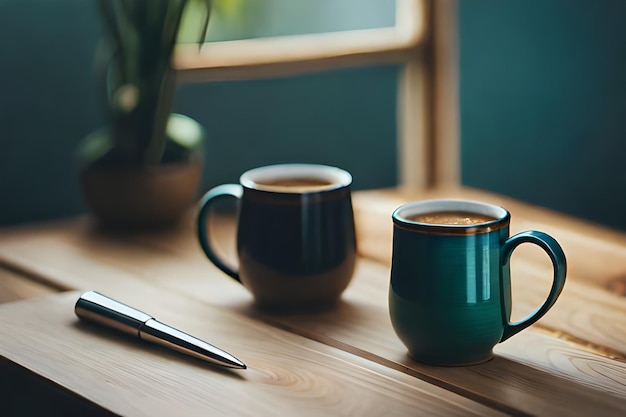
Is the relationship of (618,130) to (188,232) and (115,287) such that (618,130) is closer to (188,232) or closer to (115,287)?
(188,232)

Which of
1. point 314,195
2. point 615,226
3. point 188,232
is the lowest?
point 615,226

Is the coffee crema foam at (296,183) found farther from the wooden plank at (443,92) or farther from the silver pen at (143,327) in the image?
the wooden plank at (443,92)

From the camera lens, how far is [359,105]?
214 cm

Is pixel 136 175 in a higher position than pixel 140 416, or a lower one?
higher

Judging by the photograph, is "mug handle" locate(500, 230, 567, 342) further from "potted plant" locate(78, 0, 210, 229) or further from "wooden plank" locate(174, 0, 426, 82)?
"wooden plank" locate(174, 0, 426, 82)

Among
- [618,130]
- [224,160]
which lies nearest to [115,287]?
[224,160]

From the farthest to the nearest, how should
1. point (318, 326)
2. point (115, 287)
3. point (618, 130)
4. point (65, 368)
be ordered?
point (618, 130) → point (115, 287) → point (318, 326) → point (65, 368)

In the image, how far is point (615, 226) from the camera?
1918 millimetres

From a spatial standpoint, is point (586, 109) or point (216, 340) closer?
point (216, 340)

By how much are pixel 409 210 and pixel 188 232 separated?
0.51 metres

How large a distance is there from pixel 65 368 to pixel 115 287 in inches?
9.9

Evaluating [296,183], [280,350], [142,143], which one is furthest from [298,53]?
[280,350]

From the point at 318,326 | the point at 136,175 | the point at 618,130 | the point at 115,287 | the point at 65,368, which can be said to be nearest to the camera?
the point at 65,368

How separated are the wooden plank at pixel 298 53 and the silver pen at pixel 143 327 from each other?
76 cm
